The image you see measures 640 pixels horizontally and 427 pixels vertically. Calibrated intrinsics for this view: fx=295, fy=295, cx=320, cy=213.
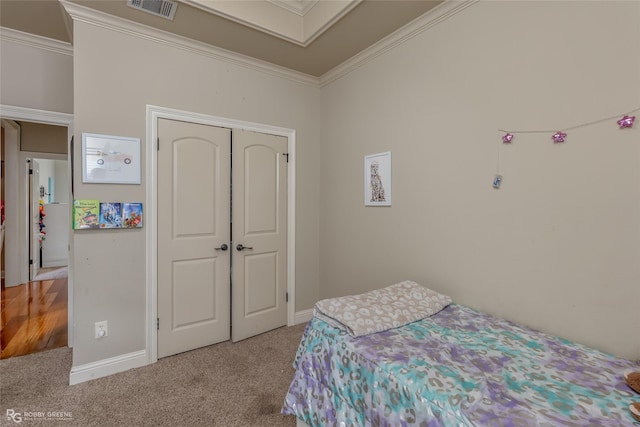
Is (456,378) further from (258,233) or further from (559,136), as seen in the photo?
(258,233)

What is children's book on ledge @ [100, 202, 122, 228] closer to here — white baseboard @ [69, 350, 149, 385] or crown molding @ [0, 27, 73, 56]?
white baseboard @ [69, 350, 149, 385]

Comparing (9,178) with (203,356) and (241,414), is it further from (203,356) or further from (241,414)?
(241,414)

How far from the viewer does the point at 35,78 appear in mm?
2506

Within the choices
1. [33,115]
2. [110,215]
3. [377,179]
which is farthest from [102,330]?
[377,179]

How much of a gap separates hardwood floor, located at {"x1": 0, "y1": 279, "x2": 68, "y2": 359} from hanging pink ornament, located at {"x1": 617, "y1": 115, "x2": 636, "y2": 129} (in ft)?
14.0

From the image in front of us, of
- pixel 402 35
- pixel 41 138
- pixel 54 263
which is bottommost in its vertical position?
pixel 54 263

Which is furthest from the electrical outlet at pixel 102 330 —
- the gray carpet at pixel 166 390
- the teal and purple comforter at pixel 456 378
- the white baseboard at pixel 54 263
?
the white baseboard at pixel 54 263

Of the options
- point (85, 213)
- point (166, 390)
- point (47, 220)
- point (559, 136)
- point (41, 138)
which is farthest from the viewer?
point (47, 220)

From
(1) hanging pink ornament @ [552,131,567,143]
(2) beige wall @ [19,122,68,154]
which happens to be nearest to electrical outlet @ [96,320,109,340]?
(1) hanging pink ornament @ [552,131,567,143]

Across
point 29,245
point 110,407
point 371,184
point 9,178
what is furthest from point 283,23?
point 29,245

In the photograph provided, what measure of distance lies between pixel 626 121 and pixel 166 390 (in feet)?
9.88

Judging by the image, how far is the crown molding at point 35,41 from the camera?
240 centimetres

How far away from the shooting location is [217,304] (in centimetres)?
271

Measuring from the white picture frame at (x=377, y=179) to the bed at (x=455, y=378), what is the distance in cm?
109
